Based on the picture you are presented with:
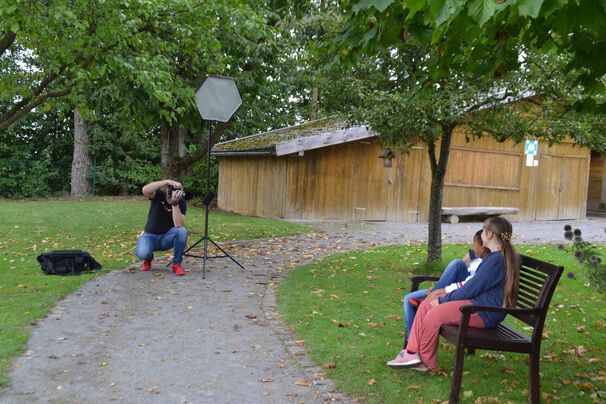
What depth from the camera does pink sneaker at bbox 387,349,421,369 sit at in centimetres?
482

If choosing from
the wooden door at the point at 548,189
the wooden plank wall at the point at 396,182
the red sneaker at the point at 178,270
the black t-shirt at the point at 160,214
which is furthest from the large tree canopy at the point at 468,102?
the wooden door at the point at 548,189

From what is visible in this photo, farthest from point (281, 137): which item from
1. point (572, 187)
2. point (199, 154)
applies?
point (572, 187)

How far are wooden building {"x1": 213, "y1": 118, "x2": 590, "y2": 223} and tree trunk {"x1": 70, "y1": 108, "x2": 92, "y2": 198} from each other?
809cm

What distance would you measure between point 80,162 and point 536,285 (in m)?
26.3

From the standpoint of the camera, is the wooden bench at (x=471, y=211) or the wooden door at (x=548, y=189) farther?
the wooden door at (x=548, y=189)

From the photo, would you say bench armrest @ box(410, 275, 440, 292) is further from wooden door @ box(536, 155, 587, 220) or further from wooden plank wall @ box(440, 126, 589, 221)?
wooden door @ box(536, 155, 587, 220)

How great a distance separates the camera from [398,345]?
570 centimetres

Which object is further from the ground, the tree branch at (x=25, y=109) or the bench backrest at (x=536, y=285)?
the tree branch at (x=25, y=109)

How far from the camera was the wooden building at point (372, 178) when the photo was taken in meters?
18.6

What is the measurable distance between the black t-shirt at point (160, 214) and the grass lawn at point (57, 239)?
1119 mm

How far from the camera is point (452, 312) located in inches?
183

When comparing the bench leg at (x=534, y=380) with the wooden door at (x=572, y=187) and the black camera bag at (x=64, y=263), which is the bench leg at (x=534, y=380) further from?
the wooden door at (x=572, y=187)

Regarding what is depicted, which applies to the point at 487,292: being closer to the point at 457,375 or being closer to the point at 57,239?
the point at 457,375

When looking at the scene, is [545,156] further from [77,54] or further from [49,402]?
[49,402]
